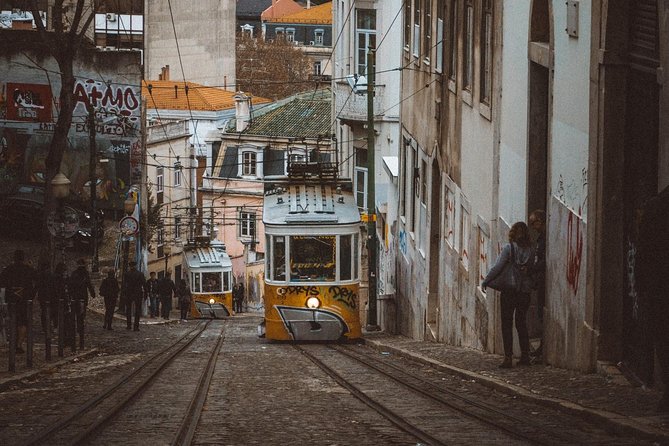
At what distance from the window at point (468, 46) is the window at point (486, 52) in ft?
3.28

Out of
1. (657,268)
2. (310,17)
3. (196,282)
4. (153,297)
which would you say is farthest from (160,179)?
(310,17)

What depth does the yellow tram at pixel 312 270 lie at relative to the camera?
26453mm

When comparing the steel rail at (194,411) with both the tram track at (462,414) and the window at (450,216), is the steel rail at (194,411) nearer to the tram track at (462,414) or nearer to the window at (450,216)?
the tram track at (462,414)

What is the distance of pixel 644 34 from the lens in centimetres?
1175

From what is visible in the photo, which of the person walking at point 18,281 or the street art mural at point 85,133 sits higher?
the street art mural at point 85,133

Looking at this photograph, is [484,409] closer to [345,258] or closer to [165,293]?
[345,258]

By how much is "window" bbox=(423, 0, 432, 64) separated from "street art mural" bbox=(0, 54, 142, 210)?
18934mm

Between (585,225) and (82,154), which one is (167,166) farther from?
(585,225)

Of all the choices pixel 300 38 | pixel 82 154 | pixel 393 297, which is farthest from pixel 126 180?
pixel 300 38

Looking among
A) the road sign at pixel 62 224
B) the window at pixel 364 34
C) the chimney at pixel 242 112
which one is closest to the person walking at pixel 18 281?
the road sign at pixel 62 224

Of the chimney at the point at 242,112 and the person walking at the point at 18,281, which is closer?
the person walking at the point at 18,281

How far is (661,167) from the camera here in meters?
10.7

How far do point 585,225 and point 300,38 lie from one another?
135755 mm

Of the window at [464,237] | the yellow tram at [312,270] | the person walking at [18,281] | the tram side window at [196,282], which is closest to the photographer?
the person walking at [18,281]
